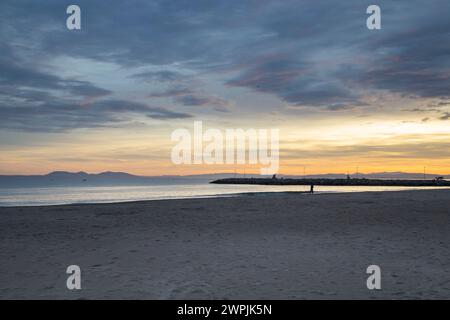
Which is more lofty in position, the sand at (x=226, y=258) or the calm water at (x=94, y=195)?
the sand at (x=226, y=258)

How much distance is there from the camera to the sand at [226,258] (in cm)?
764

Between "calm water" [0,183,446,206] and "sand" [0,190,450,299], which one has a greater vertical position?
"sand" [0,190,450,299]

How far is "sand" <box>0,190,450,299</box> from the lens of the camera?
25.1ft

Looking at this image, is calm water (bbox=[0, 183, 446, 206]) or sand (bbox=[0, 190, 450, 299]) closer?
sand (bbox=[0, 190, 450, 299])

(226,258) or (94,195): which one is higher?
(226,258)

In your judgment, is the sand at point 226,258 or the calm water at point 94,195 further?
the calm water at point 94,195

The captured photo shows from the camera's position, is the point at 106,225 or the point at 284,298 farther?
the point at 106,225

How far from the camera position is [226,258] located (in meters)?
10.6

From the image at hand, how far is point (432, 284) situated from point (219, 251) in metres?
5.89

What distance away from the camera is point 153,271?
914 cm

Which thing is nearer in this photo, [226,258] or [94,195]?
Answer: [226,258]
